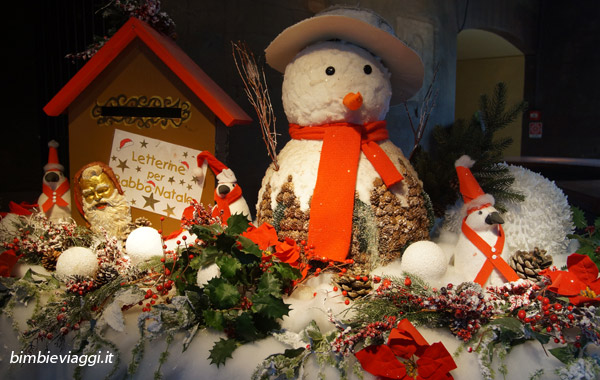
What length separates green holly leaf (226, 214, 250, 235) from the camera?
44.2 inches

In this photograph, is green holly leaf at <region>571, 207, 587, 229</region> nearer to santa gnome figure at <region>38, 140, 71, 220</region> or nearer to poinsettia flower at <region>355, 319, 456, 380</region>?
poinsettia flower at <region>355, 319, 456, 380</region>

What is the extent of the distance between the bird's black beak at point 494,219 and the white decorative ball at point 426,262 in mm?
141

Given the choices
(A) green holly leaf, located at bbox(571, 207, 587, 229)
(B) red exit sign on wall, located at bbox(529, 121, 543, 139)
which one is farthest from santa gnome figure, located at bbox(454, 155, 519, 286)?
(B) red exit sign on wall, located at bbox(529, 121, 543, 139)

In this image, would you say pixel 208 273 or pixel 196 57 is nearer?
pixel 208 273

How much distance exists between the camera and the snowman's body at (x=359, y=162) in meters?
1.28

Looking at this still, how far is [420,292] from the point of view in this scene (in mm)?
1060

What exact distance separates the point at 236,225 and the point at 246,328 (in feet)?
0.84

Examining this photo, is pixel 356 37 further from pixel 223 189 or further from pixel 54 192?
pixel 54 192

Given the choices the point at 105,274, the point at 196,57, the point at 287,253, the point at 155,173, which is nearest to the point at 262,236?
the point at 287,253

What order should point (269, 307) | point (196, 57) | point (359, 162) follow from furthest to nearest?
point (196, 57) < point (359, 162) < point (269, 307)

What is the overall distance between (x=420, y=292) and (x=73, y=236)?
102 centimetres

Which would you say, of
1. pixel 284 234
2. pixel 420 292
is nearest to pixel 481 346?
pixel 420 292

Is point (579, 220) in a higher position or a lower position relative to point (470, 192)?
lower

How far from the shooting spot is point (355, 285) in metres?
1.12
